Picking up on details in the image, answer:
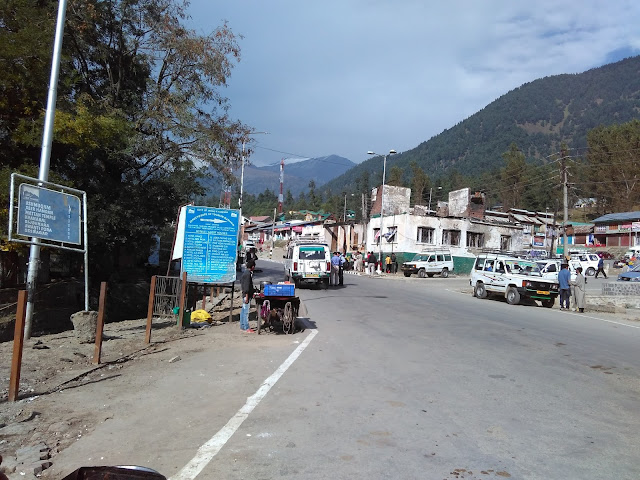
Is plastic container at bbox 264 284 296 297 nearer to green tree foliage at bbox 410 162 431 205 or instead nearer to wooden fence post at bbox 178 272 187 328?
wooden fence post at bbox 178 272 187 328

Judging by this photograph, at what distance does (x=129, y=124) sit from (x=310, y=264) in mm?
10985

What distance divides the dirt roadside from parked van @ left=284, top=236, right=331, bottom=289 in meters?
11.4

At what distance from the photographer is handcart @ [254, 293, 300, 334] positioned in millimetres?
12008

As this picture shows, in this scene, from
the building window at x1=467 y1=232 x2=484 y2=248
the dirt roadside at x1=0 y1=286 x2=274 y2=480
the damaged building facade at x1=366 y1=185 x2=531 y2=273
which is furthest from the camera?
the building window at x1=467 y1=232 x2=484 y2=248

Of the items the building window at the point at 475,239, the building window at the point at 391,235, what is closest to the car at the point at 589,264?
the building window at the point at 475,239

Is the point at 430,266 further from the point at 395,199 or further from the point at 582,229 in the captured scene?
the point at 582,229

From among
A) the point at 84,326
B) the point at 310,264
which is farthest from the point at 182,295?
the point at 310,264

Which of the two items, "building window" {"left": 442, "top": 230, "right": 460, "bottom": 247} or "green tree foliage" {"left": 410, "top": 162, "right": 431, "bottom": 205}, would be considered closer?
"building window" {"left": 442, "top": 230, "right": 460, "bottom": 247}

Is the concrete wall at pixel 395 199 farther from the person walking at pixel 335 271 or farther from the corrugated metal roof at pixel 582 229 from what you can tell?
the corrugated metal roof at pixel 582 229

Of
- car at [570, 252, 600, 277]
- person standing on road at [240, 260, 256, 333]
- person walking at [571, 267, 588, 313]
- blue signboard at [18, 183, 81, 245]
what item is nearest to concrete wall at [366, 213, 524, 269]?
car at [570, 252, 600, 277]

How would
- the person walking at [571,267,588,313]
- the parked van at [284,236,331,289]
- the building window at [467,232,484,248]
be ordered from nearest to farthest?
the person walking at [571,267,588,313], the parked van at [284,236,331,289], the building window at [467,232,484,248]

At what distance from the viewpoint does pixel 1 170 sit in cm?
1603

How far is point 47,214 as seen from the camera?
9.83m

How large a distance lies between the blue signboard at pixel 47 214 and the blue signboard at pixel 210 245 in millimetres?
3726
